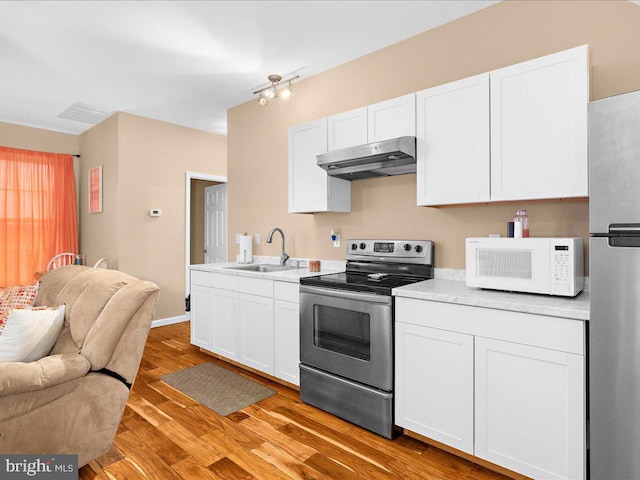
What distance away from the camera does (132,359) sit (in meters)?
1.92

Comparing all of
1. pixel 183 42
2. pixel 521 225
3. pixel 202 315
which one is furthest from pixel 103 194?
pixel 521 225

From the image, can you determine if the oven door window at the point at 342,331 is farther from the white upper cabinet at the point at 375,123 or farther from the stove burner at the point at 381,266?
the white upper cabinet at the point at 375,123

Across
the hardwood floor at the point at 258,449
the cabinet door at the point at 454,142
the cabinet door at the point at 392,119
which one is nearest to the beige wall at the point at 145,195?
the hardwood floor at the point at 258,449

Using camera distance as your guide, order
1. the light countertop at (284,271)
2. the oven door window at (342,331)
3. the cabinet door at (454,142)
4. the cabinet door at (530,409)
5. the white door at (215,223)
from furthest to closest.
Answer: the white door at (215,223) < the light countertop at (284,271) < the oven door window at (342,331) < the cabinet door at (454,142) < the cabinet door at (530,409)

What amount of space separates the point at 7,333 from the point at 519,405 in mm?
2434

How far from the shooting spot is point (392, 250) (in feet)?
9.05

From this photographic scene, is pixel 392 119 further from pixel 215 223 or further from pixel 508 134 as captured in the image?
pixel 215 223

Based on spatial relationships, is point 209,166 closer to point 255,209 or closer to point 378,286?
point 255,209

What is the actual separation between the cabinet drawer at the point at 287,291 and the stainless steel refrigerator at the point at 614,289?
176 centimetres

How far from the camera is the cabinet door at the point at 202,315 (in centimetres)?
353

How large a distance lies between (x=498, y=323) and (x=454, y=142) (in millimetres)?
1084

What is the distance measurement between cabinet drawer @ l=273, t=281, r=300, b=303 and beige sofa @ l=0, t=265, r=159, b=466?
1.02 m

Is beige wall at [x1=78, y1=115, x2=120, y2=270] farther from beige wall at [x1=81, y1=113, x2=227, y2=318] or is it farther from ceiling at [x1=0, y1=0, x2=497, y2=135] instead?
ceiling at [x1=0, y1=0, x2=497, y2=135]

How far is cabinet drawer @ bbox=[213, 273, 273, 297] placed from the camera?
9.64 feet
